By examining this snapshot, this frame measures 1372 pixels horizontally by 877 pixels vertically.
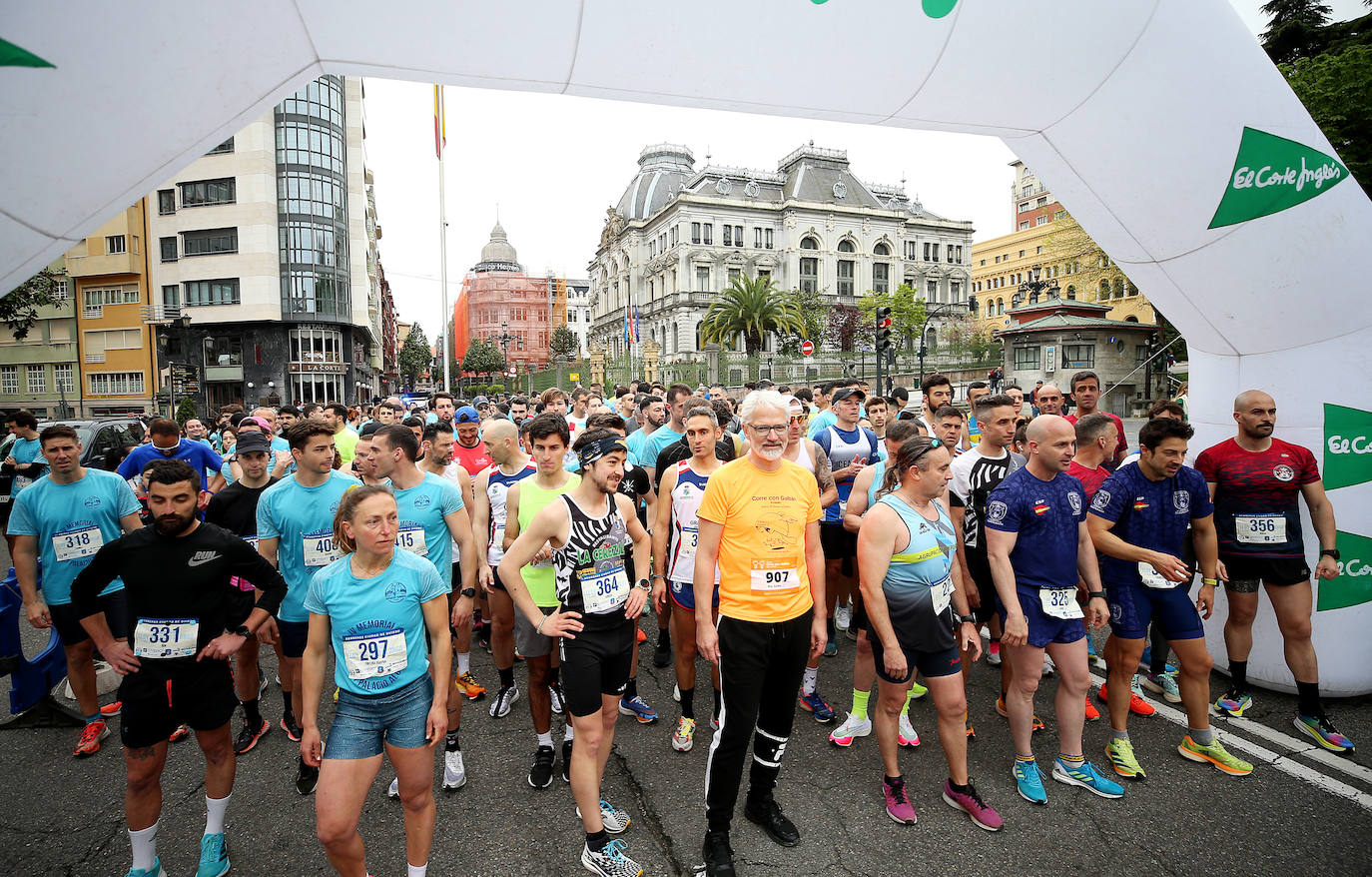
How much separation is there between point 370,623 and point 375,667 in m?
0.18

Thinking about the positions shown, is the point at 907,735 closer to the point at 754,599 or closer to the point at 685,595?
the point at 685,595

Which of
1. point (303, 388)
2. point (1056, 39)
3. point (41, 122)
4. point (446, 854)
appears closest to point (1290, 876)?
point (446, 854)

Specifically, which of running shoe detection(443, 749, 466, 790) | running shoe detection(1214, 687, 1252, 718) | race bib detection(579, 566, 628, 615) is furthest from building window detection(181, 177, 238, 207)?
running shoe detection(1214, 687, 1252, 718)

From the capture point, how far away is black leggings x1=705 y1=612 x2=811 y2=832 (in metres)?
3.10

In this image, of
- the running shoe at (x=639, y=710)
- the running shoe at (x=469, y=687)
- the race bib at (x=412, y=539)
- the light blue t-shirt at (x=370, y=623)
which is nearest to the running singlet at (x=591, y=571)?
the light blue t-shirt at (x=370, y=623)

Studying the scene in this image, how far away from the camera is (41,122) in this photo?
7.33 feet

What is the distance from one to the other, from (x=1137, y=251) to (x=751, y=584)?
11.7 ft

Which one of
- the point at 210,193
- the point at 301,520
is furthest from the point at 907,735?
the point at 210,193

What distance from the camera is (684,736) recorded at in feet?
13.8

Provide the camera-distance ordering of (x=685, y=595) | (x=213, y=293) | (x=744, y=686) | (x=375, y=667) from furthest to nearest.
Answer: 1. (x=213, y=293)
2. (x=685, y=595)
3. (x=744, y=686)
4. (x=375, y=667)

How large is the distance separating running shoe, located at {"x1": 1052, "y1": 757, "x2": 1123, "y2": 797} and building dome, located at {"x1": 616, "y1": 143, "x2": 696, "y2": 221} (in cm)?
8633

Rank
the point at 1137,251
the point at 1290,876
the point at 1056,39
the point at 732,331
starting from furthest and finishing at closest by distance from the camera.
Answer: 1. the point at 732,331
2. the point at 1137,251
3. the point at 1056,39
4. the point at 1290,876

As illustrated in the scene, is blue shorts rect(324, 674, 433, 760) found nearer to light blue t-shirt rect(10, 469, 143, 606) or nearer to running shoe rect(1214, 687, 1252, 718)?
light blue t-shirt rect(10, 469, 143, 606)

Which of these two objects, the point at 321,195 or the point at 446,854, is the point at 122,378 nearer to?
the point at 321,195
